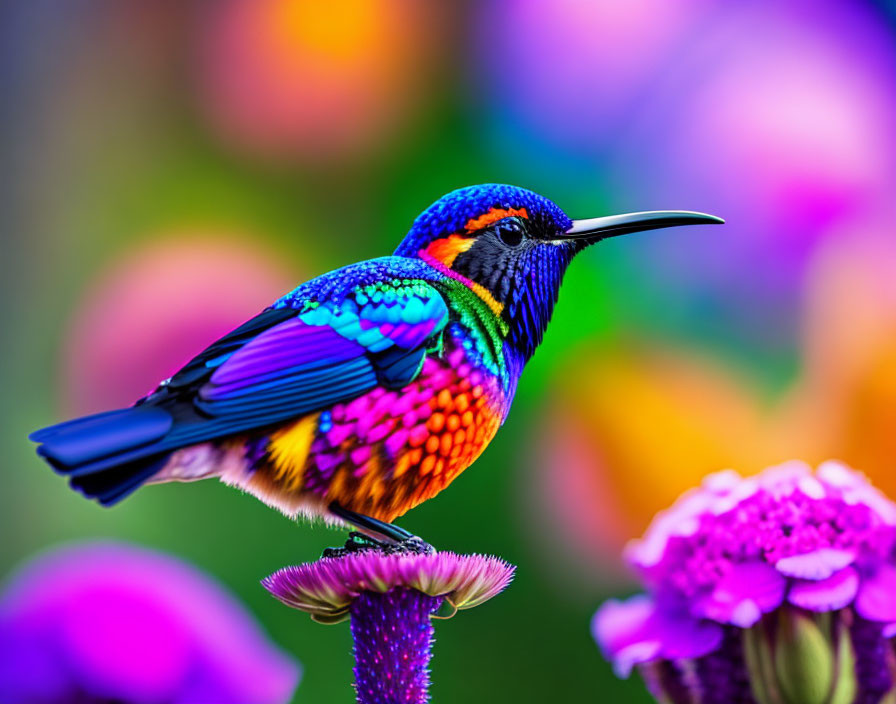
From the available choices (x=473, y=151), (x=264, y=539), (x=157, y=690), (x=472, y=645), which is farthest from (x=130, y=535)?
(x=157, y=690)

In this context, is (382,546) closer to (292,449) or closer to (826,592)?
(292,449)

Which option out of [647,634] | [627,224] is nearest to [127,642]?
[647,634]

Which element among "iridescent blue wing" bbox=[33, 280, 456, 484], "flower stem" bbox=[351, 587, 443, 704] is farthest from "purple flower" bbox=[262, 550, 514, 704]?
"iridescent blue wing" bbox=[33, 280, 456, 484]

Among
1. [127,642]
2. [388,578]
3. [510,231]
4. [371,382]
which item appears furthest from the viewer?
[510,231]

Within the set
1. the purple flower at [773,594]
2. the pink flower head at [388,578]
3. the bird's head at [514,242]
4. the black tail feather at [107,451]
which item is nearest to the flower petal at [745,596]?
the purple flower at [773,594]

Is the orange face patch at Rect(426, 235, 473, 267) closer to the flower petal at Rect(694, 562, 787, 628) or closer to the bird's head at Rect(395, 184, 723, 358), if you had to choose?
the bird's head at Rect(395, 184, 723, 358)

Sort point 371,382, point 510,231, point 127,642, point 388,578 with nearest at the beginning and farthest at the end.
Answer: point 127,642
point 388,578
point 371,382
point 510,231

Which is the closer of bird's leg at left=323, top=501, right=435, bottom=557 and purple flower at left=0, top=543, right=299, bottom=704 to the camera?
purple flower at left=0, top=543, right=299, bottom=704
